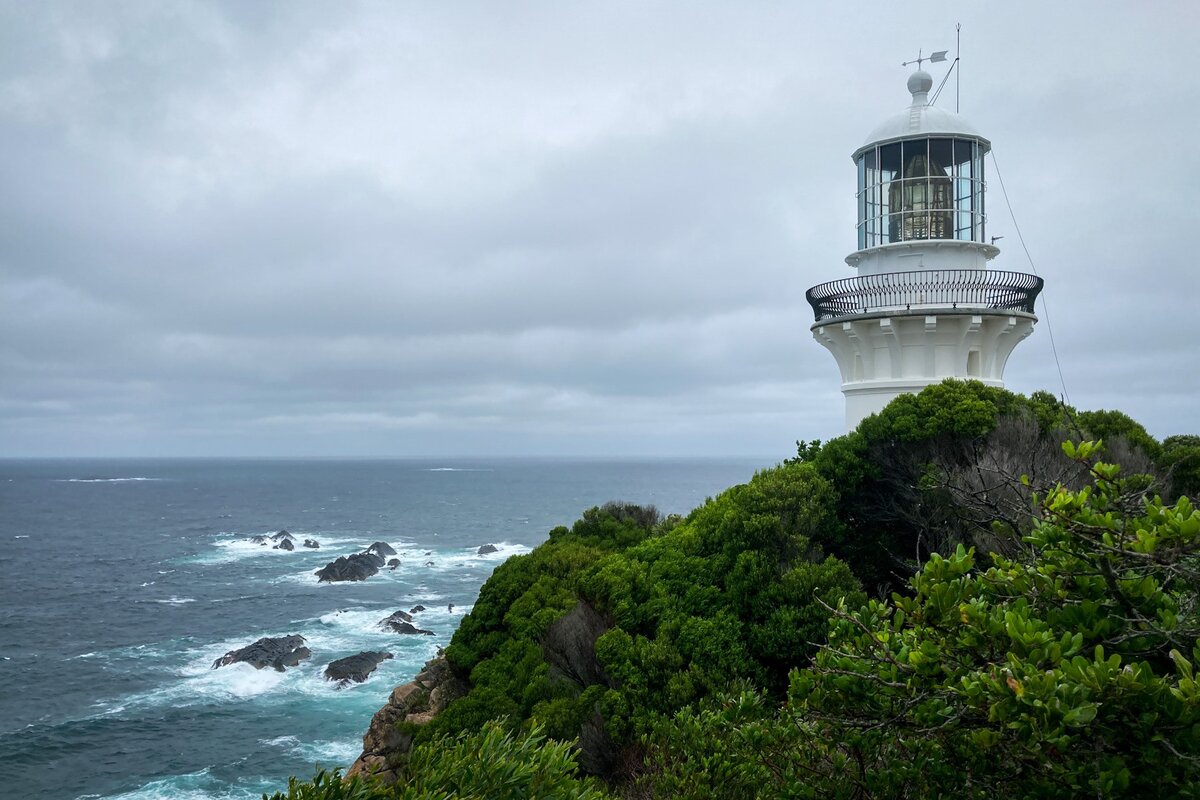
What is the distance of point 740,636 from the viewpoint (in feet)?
32.1

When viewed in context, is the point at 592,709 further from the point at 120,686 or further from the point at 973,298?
the point at 120,686

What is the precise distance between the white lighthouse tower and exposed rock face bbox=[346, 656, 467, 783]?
9073 millimetres

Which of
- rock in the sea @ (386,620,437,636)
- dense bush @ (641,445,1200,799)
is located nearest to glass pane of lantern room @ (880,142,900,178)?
dense bush @ (641,445,1200,799)

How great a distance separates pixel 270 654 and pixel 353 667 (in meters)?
4.11

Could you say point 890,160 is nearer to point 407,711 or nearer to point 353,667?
point 407,711

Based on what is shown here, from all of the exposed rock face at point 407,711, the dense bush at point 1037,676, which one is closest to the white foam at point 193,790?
the exposed rock face at point 407,711

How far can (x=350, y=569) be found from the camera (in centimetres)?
4734

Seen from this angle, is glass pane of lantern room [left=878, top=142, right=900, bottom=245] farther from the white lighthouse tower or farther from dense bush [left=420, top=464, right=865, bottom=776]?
dense bush [left=420, top=464, right=865, bottom=776]

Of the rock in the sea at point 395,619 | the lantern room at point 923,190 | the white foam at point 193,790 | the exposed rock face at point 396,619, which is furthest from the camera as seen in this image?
the exposed rock face at point 396,619

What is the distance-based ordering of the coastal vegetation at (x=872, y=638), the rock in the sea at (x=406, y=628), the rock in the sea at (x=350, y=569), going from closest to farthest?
the coastal vegetation at (x=872, y=638) < the rock in the sea at (x=406, y=628) < the rock in the sea at (x=350, y=569)

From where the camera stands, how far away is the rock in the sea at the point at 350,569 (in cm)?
4619

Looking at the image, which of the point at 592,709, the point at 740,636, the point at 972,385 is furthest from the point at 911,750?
the point at 972,385

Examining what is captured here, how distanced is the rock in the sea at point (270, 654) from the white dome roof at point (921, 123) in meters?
26.8

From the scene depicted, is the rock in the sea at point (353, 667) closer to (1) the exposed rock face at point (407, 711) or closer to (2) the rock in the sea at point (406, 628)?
(2) the rock in the sea at point (406, 628)
